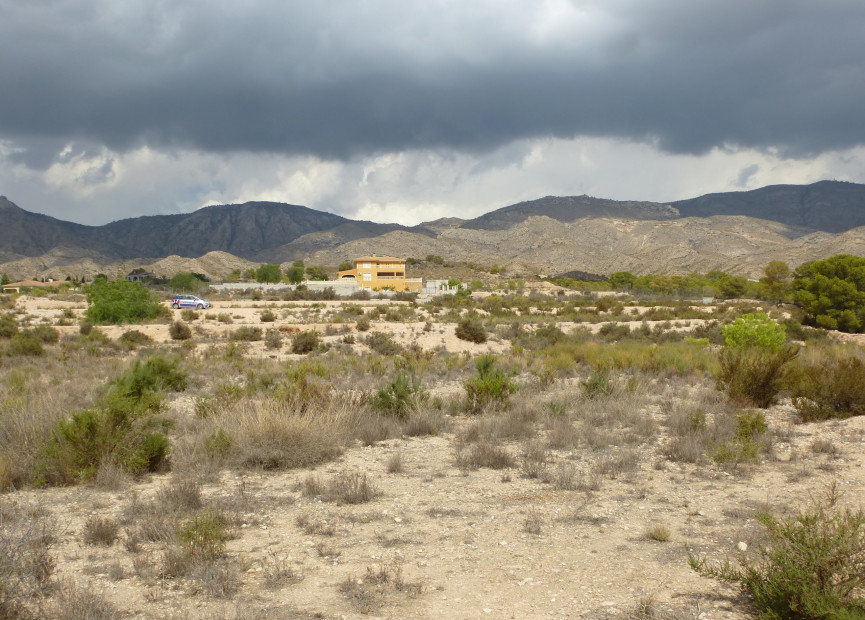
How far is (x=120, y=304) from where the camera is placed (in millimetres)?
37625

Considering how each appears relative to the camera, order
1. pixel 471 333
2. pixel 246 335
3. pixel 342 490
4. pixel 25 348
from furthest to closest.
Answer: pixel 246 335 → pixel 471 333 → pixel 25 348 → pixel 342 490

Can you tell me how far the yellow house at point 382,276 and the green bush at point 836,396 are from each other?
75477 mm

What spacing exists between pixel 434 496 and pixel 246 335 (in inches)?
995

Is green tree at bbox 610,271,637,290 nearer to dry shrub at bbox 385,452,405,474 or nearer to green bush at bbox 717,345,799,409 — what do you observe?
green bush at bbox 717,345,799,409

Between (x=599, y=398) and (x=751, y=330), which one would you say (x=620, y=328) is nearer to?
(x=751, y=330)

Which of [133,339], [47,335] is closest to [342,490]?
[133,339]

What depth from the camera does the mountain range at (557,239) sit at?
13012 centimetres

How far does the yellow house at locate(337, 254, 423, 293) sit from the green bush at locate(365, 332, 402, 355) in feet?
188

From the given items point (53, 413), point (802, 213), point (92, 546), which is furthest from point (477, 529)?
point (802, 213)

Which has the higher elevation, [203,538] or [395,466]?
Result: [203,538]

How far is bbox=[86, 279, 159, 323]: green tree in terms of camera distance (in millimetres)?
37094

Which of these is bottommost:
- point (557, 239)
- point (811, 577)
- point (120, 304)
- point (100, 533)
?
point (100, 533)

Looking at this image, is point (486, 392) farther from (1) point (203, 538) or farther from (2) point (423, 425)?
(1) point (203, 538)

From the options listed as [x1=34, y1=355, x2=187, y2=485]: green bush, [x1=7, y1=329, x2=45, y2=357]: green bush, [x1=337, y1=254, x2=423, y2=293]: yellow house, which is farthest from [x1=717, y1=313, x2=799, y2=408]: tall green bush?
[x1=337, y1=254, x2=423, y2=293]: yellow house
